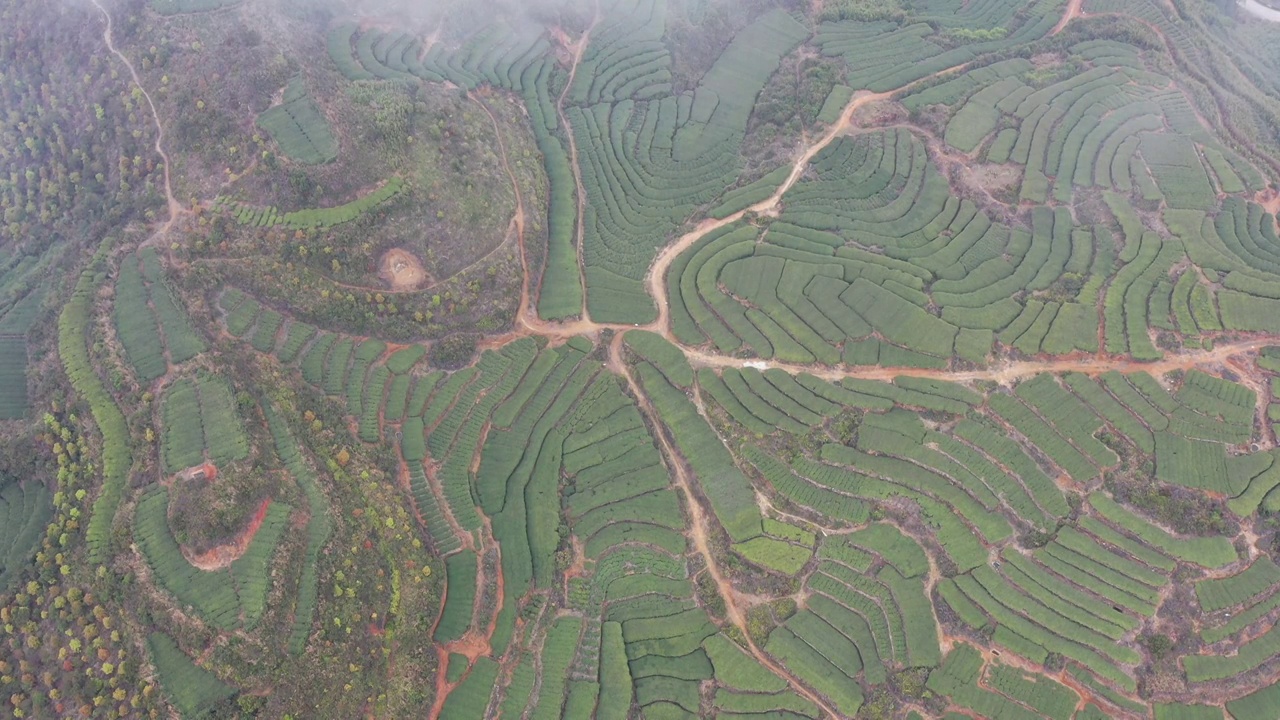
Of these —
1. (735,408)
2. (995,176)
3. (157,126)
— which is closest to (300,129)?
(157,126)

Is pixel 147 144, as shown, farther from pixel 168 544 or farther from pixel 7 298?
pixel 168 544

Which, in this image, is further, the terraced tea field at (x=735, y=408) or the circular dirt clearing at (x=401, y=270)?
the circular dirt clearing at (x=401, y=270)

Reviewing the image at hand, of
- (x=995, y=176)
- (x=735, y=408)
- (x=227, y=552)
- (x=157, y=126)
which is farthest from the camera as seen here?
(x=995, y=176)

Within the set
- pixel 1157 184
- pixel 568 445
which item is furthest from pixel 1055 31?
pixel 568 445

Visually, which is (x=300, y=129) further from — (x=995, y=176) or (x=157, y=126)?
(x=995, y=176)

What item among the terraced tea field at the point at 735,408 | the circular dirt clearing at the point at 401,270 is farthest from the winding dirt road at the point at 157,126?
the circular dirt clearing at the point at 401,270

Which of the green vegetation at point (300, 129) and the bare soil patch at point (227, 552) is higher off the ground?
the green vegetation at point (300, 129)

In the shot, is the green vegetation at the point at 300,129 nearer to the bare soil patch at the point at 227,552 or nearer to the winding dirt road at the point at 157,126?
the winding dirt road at the point at 157,126

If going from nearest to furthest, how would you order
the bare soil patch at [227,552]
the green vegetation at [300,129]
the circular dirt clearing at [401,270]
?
1. the bare soil patch at [227,552]
2. the green vegetation at [300,129]
3. the circular dirt clearing at [401,270]
